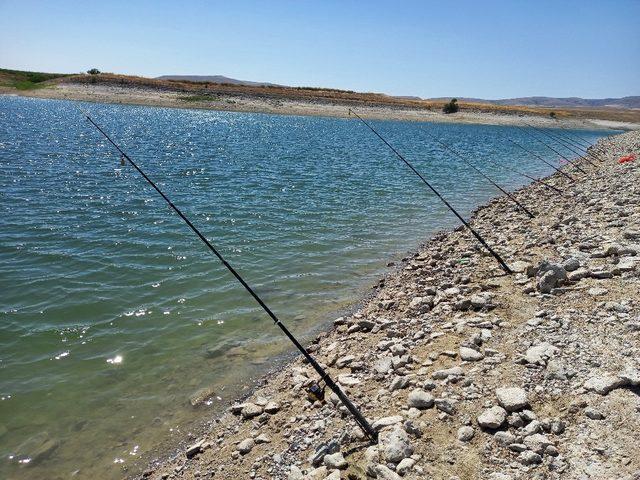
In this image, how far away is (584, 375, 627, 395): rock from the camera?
4.48 meters

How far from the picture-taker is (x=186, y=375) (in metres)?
7.52

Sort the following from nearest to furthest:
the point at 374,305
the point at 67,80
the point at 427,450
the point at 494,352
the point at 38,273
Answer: the point at 427,450 < the point at 494,352 < the point at 374,305 < the point at 38,273 < the point at 67,80

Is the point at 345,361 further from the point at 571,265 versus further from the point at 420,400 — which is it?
the point at 571,265

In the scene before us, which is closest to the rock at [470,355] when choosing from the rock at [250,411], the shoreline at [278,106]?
the rock at [250,411]

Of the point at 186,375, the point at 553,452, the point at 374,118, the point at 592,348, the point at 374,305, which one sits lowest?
the point at 186,375

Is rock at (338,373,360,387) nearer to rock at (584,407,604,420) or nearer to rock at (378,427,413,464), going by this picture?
rock at (378,427,413,464)

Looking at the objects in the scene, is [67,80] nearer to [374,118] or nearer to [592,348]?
[374,118]

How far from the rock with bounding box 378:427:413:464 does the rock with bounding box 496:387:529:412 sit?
1151mm

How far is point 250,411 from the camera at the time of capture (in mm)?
6199

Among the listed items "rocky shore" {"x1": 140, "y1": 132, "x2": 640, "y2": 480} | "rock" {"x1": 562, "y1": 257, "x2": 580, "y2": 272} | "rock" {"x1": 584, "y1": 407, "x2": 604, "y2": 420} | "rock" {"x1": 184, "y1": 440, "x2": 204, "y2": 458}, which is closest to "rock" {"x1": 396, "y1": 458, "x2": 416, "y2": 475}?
Result: "rocky shore" {"x1": 140, "y1": 132, "x2": 640, "y2": 480}

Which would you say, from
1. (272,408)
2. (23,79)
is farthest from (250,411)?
(23,79)

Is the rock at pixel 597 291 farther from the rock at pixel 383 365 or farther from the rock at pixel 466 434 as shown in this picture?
the rock at pixel 466 434

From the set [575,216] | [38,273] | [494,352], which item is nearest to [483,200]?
[575,216]

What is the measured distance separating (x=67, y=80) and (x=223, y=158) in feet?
291
